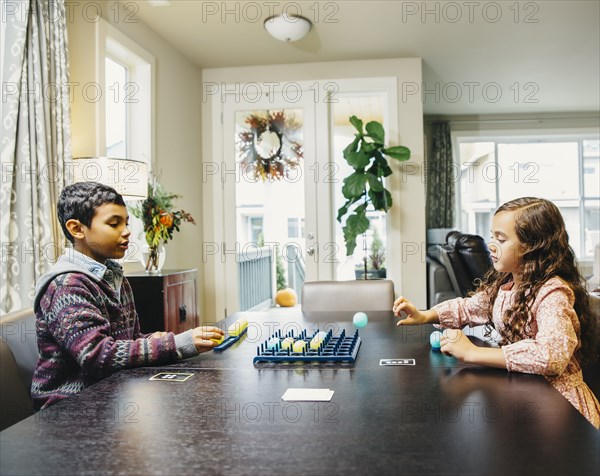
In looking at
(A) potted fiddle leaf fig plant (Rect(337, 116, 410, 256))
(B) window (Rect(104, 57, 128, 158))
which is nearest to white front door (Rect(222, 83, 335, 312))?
(A) potted fiddle leaf fig plant (Rect(337, 116, 410, 256))

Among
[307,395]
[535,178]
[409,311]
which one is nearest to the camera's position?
[307,395]

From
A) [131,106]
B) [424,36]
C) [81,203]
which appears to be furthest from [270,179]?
[81,203]

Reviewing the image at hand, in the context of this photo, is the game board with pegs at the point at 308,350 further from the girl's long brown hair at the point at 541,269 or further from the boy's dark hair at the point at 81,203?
the boy's dark hair at the point at 81,203

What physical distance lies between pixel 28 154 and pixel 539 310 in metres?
2.36

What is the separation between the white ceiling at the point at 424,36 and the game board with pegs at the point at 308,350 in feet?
9.69

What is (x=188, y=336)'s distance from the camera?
53.5 inches

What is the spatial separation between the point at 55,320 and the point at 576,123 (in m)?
7.82

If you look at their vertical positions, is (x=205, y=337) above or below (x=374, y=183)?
below

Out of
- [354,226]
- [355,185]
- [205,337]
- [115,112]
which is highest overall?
[115,112]

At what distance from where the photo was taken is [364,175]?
178 inches

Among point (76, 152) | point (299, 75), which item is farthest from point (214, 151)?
point (76, 152)

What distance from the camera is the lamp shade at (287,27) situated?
386cm

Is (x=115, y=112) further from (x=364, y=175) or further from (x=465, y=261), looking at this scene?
(x=465, y=261)

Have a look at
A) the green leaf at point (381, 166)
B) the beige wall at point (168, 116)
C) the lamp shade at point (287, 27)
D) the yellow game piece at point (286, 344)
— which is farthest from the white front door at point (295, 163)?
the yellow game piece at point (286, 344)
